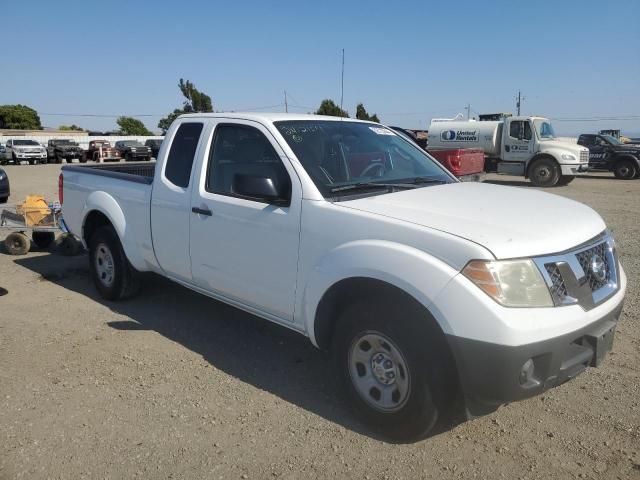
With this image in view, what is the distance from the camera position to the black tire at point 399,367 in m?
2.78

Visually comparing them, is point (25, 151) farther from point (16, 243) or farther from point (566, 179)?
point (566, 179)

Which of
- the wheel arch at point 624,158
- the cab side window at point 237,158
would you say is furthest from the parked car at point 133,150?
the cab side window at point 237,158

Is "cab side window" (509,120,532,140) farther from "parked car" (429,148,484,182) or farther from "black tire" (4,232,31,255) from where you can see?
"black tire" (4,232,31,255)

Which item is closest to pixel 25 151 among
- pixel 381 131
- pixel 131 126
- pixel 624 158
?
pixel 624 158

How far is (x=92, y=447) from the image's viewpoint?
3057 mm

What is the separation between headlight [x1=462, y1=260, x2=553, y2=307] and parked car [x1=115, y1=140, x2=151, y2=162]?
38.4 metres

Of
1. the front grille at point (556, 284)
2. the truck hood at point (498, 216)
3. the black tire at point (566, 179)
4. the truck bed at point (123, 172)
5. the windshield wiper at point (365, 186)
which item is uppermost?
the windshield wiper at point (365, 186)

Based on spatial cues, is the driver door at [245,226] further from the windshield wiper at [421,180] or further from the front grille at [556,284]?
the front grille at [556,284]

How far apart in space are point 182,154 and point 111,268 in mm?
1685

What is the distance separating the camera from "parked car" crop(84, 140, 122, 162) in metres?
37.2

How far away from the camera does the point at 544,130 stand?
20312 mm

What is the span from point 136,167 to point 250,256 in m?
3.58

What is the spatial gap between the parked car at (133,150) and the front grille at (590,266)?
38.2 m

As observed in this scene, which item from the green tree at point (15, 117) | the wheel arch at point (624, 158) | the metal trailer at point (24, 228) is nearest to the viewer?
the metal trailer at point (24, 228)
